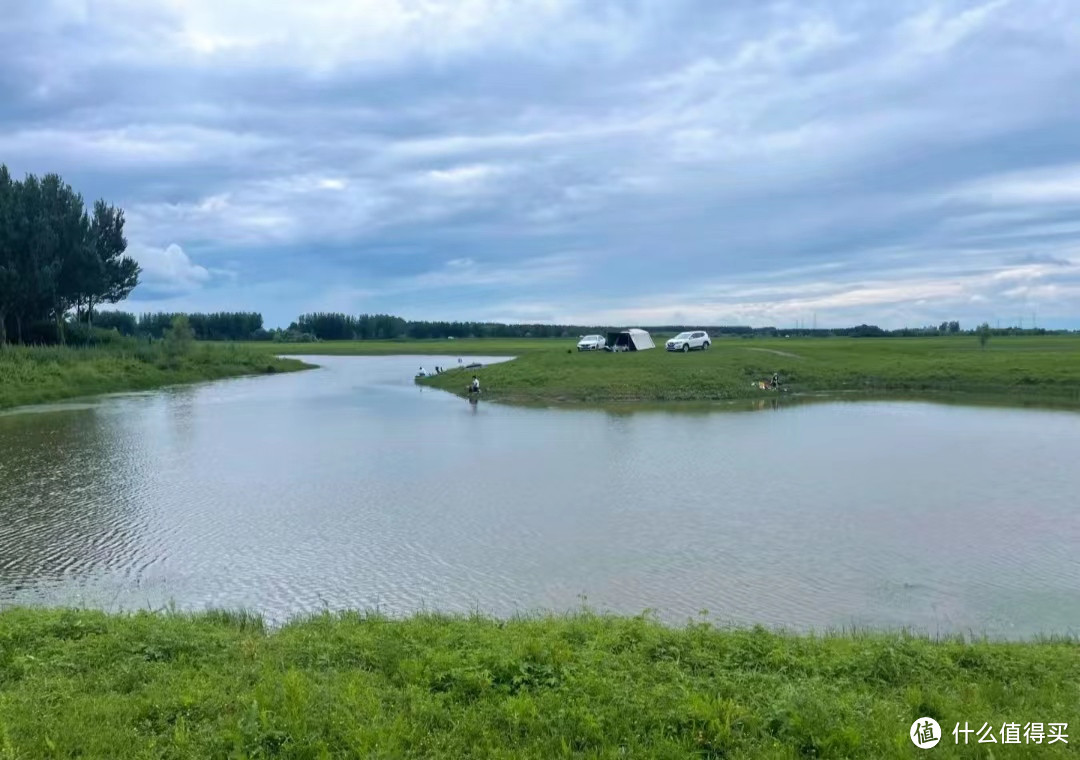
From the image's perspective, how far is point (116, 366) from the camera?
63438 millimetres

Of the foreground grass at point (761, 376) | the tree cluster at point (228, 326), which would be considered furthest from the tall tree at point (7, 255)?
the tree cluster at point (228, 326)

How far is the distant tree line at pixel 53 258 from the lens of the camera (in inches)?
2430

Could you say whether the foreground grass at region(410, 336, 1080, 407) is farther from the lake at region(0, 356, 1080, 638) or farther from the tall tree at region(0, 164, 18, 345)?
the tall tree at region(0, 164, 18, 345)

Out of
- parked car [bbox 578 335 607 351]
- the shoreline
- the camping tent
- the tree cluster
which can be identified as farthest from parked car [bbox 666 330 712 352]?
the tree cluster

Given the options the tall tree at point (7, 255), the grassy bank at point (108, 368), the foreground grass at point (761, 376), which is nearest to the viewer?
the foreground grass at point (761, 376)

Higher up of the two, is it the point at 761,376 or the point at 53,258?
the point at 53,258

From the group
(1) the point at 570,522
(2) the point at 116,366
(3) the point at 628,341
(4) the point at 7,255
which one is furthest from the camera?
(3) the point at 628,341

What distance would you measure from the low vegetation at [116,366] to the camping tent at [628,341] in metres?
38.4

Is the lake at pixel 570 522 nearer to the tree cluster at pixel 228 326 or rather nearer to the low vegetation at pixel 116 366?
the low vegetation at pixel 116 366

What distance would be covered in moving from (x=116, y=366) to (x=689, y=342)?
4713cm

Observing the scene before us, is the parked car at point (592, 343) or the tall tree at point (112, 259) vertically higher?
the tall tree at point (112, 259)

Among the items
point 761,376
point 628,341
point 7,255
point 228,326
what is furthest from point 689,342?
point 228,326

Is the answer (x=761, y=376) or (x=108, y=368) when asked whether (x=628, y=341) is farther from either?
(x=108, y=368)

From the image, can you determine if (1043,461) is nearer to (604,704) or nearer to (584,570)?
(584,570)
